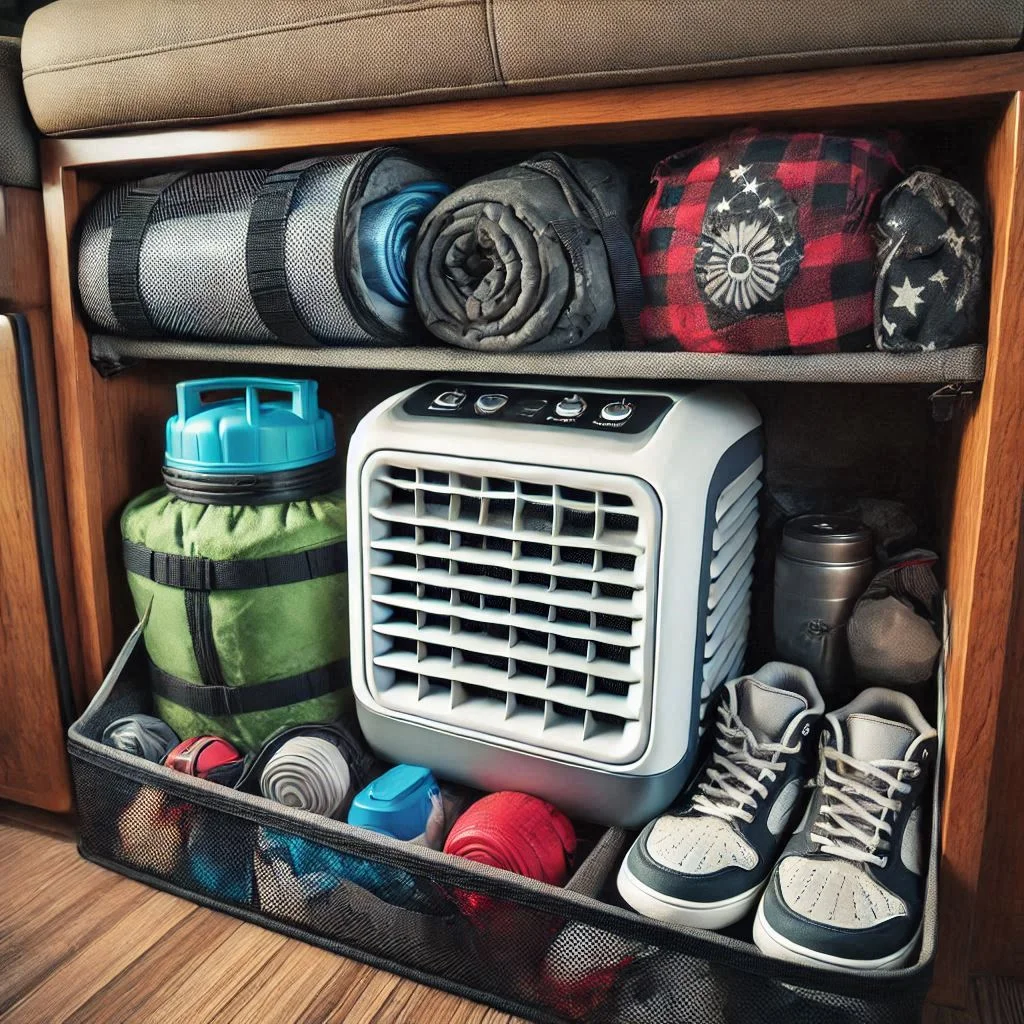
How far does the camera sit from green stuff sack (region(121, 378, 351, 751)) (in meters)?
1.11

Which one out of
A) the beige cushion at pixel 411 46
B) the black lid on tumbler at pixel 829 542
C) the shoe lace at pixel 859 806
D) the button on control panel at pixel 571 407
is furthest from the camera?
the black lid on tumbler at pixel 829 542

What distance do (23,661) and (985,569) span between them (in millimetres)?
1145

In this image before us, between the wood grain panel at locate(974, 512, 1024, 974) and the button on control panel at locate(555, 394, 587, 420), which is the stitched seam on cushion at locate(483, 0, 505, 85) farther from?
the wood grain panel at locate(974, 512, 1024, 974)

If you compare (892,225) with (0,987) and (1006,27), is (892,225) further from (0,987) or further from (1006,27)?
(0,987)

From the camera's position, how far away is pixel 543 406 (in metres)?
1.00

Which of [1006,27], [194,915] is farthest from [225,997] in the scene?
[1006,27]

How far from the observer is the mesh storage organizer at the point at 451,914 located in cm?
78

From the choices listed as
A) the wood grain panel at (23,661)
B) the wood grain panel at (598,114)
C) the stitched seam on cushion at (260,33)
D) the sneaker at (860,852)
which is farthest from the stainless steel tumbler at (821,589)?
the wood grain panel at (23,661)

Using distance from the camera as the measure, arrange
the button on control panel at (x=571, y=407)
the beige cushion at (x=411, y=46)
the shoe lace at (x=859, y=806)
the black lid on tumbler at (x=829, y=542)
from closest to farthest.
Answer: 1. the beige cushion at (x=411, y=46)
2. the shoe lace at (x=859, y=806)
3. the button on control panel at (x=571, y=407)
4. the black lid on tumbler at (x=829, y=542)

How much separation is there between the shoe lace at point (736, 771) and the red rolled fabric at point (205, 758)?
56cm

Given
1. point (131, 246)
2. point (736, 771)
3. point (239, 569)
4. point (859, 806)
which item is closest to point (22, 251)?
point (131, 246)

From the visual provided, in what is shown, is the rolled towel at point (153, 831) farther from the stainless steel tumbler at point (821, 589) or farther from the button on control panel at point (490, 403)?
the stainless steel tumbler at point (821, 589)

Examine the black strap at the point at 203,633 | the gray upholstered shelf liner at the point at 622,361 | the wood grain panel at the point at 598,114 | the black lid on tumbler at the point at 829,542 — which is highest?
the wood grain panel at the point at 598,114

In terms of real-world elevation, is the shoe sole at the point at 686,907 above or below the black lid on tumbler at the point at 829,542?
below
